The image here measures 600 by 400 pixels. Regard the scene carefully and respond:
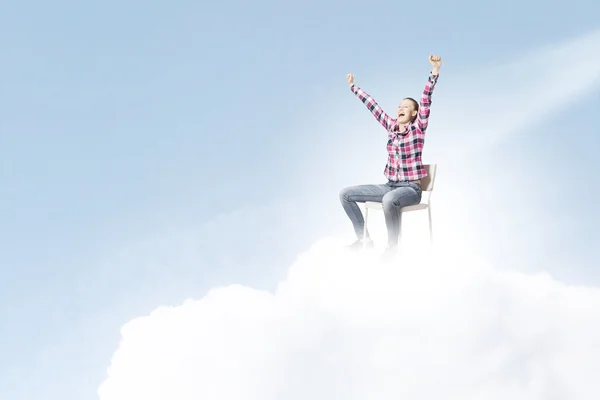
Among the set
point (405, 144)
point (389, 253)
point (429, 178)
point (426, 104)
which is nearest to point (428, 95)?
point (426, 104)

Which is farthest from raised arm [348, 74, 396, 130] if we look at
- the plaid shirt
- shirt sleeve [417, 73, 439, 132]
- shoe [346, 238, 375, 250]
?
shoe [346, 238, 375, 250]

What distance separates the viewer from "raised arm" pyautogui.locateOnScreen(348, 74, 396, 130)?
862 centimetres

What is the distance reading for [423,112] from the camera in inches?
323

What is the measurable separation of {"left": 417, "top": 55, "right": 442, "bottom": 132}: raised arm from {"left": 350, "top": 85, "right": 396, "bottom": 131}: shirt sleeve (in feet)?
1.42

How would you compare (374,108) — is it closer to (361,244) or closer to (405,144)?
(405,144)

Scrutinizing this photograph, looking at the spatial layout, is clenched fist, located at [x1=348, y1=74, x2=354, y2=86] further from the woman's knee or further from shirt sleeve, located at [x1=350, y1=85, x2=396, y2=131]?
the woman's knee

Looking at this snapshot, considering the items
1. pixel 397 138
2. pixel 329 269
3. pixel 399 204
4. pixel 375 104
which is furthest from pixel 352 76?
pixel 329 269

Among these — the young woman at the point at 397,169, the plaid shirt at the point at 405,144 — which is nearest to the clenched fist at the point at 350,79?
the young woman at the point at 397,169

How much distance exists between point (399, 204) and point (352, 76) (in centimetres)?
189

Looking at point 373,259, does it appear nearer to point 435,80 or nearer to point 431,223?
point 431,223

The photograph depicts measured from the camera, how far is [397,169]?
857 centimetres

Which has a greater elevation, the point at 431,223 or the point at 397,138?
the point at 397,138

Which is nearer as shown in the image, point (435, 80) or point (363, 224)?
point (435, 80)

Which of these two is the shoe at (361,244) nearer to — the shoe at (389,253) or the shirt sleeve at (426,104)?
the shoe at (389,253)
